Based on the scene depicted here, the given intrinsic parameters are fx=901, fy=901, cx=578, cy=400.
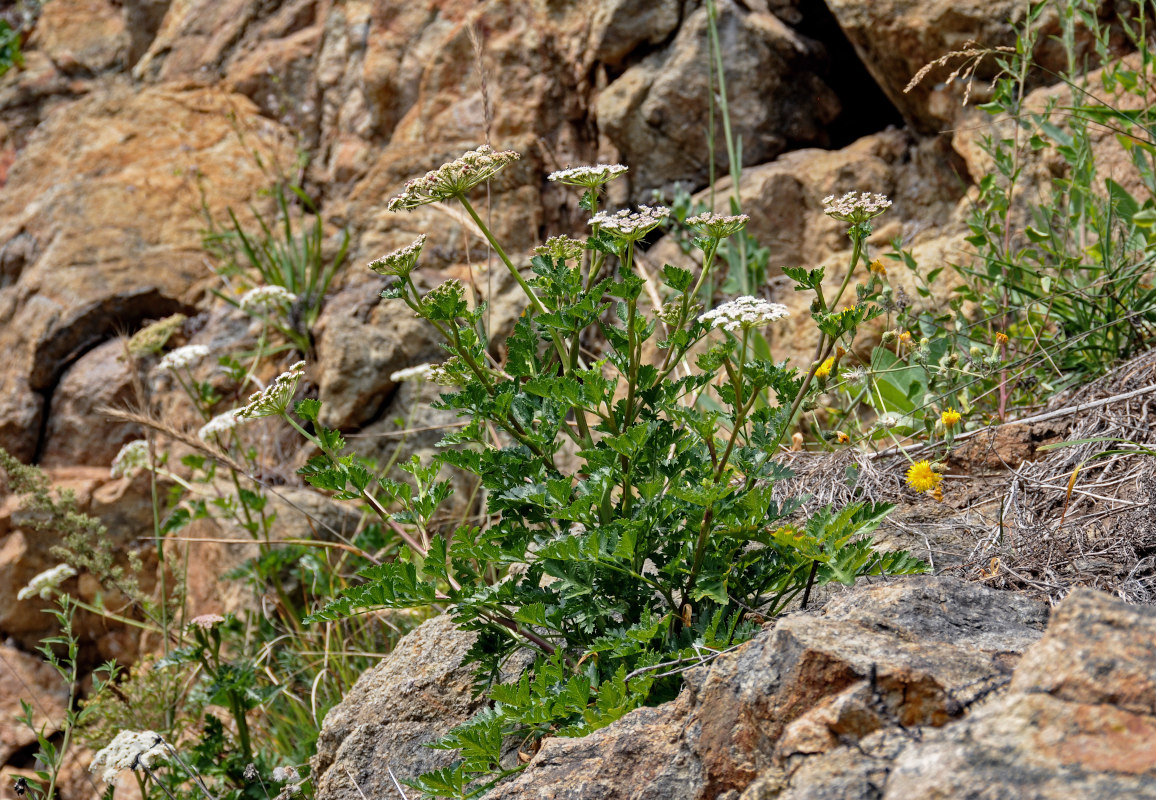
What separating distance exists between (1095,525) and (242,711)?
2.56m

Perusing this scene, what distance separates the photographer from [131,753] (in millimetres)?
2395

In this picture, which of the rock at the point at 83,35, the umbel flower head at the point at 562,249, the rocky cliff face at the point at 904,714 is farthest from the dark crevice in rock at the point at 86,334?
the rocky cliff face at the point at 904,714

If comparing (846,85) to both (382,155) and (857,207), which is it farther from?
(857,207)

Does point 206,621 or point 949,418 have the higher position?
point 949,418

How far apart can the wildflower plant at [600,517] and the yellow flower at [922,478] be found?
1.99 ft

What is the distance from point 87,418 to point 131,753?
12.6 ft

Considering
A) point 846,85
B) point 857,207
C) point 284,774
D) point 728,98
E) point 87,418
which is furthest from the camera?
point 87,418

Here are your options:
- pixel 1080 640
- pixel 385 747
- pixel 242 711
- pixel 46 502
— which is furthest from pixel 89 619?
pixel 1080 640

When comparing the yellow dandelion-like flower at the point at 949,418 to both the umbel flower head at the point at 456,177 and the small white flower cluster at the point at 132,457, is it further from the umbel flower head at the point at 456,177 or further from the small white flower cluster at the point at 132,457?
the small white flower cluster at the point at 132,457

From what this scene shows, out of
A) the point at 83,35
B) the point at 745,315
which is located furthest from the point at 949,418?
the point at 83,35

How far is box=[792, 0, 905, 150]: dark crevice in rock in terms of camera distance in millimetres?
4859

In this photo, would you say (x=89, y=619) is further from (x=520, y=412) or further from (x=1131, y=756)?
(x=1131, y=756)

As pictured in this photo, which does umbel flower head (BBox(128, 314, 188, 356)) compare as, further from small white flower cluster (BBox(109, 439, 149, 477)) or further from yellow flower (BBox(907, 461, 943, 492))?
yellow flower (BBox(907, 461, 943, 492))

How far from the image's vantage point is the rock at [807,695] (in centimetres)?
121
